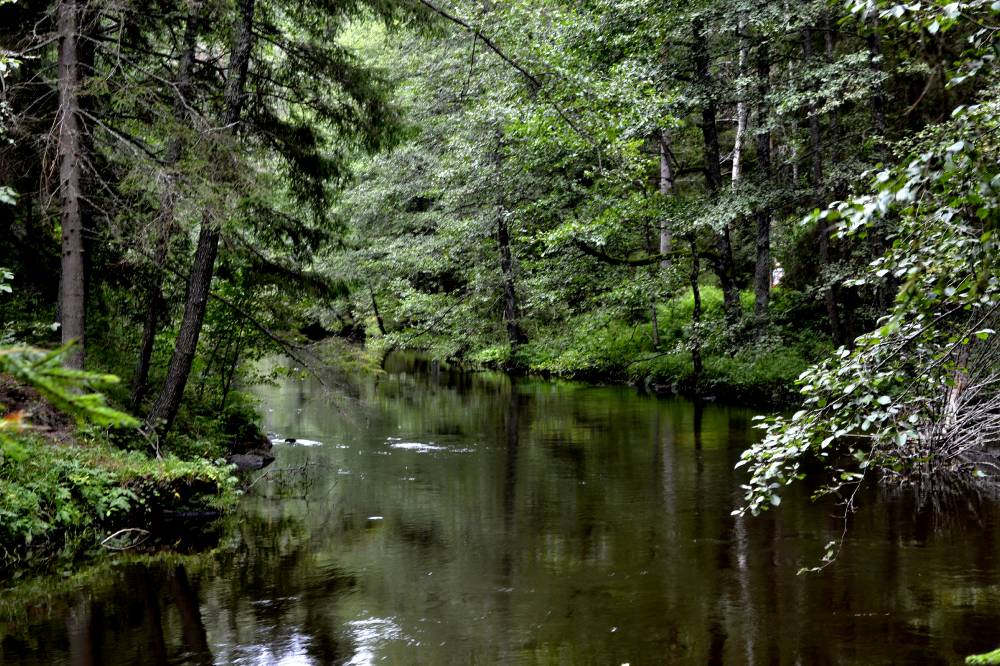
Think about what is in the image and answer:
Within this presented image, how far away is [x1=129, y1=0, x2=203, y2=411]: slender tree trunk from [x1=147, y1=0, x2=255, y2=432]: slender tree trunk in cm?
50

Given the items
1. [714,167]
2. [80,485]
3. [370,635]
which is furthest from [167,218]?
[714,167]

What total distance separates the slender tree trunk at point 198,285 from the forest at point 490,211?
0.04 m

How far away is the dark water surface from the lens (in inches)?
262

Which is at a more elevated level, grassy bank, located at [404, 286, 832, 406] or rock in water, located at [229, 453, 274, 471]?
grassy bank, located at [404, 286, 832, 406]

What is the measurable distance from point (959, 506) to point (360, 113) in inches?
394

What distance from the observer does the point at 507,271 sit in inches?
1072

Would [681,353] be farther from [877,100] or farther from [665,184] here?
[877,100]

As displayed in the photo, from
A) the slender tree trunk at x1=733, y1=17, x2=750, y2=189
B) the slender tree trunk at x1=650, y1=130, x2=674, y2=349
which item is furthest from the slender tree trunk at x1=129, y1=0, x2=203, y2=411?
the slender tree trunk at x1=650, y1=130, x2=674, y2=349

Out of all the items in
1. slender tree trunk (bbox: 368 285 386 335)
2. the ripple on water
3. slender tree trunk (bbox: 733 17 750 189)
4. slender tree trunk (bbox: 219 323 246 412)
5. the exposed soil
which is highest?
slender tree trunk (bbox: 733 17 750 189)

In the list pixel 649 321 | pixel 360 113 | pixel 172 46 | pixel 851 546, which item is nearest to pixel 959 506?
pixel 851 546

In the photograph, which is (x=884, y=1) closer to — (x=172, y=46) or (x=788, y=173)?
(x=172, y=46)

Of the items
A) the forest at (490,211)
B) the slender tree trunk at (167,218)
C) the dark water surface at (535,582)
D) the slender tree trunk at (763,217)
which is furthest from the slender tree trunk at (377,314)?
the dark water surface at (535,582)

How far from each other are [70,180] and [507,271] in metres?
17.6

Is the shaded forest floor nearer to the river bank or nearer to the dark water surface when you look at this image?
the dark water surface
